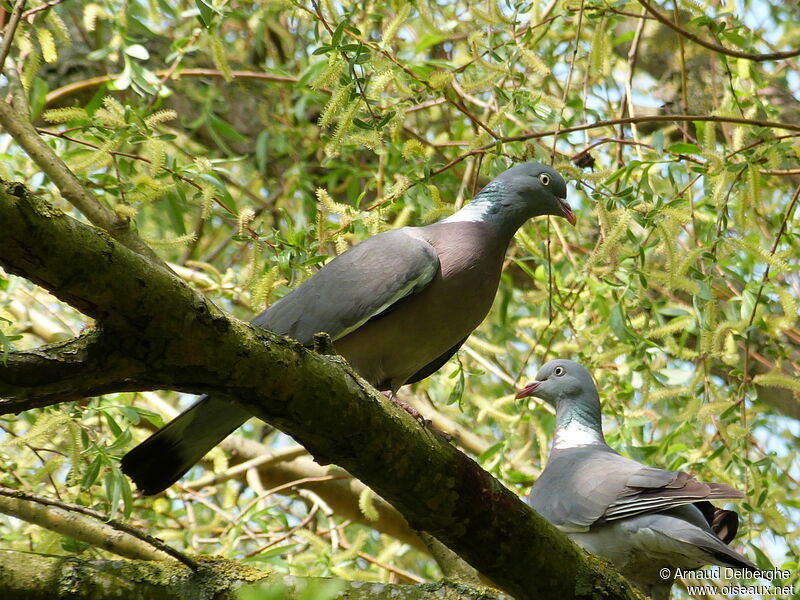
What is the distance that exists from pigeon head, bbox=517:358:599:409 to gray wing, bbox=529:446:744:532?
0.46 meters

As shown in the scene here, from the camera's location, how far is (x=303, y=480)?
12.9ft

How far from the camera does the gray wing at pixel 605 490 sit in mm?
3072

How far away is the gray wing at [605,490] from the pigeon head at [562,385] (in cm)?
46

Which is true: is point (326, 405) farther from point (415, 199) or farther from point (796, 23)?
point (796, 23)

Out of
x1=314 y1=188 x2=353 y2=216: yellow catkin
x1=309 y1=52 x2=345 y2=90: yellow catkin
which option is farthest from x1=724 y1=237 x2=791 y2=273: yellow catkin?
x1=309 y1=52 x2=345 y2=90: yellow catkin

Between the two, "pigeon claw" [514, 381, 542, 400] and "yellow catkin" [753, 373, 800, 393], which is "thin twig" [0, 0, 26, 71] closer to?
"pigeon claw" [514, 381, 542, 400]

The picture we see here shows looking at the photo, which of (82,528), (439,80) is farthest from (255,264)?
(82,528)

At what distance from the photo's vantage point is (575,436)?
13.3 feet

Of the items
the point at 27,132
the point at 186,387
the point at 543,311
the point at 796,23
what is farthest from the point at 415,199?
the point at 796,23

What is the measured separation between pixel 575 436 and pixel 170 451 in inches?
78.1

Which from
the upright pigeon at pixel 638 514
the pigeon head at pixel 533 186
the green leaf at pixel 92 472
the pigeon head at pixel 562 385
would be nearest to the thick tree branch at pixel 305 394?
the upright pigeon at pixel 638 514

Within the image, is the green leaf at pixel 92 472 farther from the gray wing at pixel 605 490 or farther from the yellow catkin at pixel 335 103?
the gray wing at pixel 605 490

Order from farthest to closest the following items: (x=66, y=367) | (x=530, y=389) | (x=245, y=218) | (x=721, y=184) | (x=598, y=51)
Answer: (x=530, y=389), (x=598, y=51), (x=245, y=218), (x=721, y=184), (x=66, y=367)

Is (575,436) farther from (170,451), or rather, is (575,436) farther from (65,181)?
(65,181)
